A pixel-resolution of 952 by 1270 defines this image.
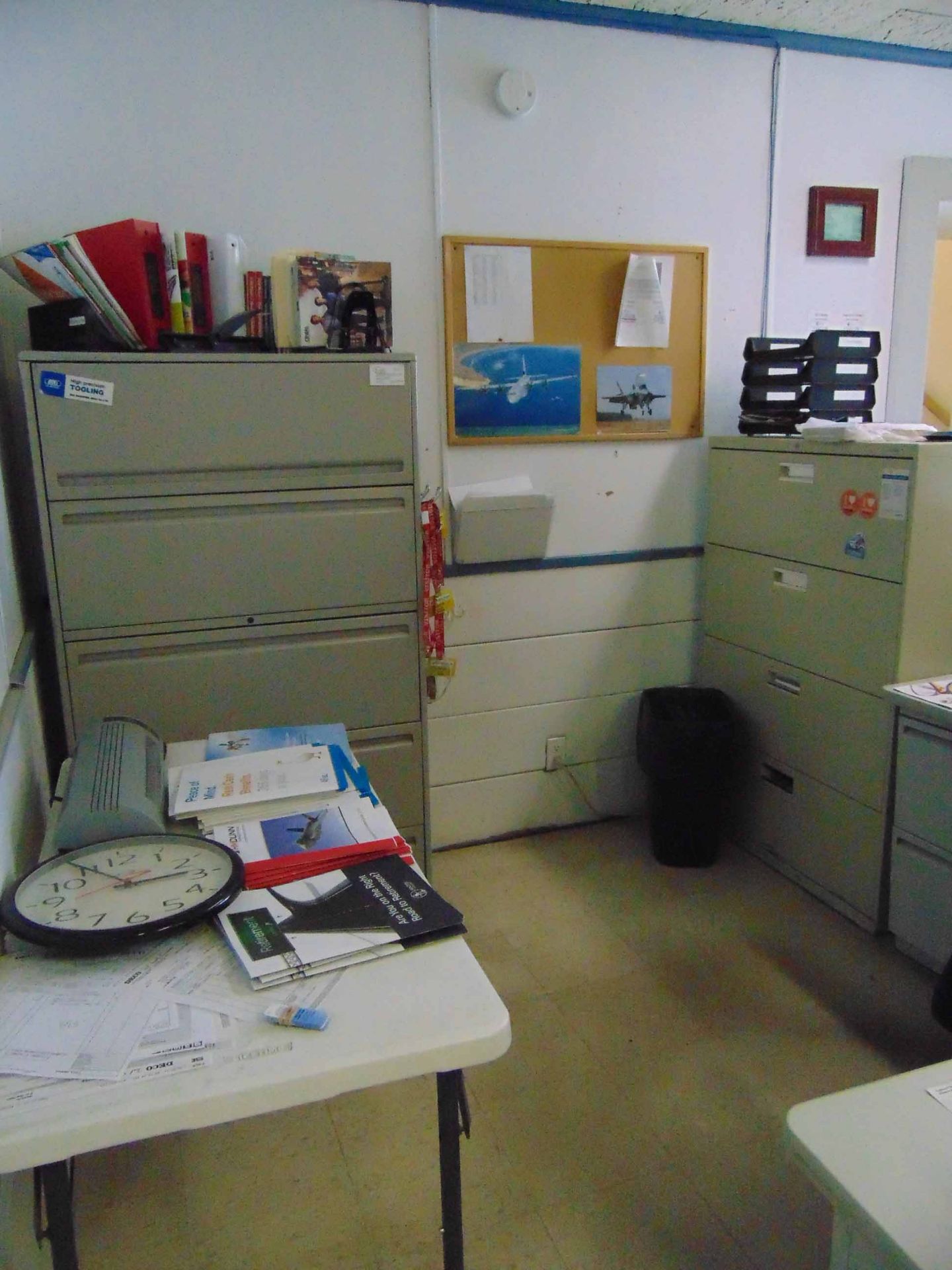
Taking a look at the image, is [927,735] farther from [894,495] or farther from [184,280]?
[184,280]

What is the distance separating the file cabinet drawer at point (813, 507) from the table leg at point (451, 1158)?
1738mm

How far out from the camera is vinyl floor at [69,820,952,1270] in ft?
A: 5.03

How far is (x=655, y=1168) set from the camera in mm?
1684

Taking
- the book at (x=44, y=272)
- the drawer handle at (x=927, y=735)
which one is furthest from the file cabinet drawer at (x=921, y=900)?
the book at (x=44, y=272)

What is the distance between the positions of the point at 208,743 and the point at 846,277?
2.60 m

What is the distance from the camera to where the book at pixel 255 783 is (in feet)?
4.26

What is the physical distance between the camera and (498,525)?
8.75 feet

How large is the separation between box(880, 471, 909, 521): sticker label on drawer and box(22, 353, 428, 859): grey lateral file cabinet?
3.77 ft

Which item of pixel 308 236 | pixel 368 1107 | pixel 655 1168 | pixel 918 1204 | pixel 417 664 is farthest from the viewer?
pixel 308 236

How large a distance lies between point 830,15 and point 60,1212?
327 cm

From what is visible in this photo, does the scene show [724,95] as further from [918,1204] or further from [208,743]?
[918,1204]

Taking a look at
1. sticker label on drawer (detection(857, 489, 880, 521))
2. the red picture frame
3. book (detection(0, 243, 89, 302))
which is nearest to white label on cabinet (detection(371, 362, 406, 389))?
book (detection(0, 243, 89, 302))

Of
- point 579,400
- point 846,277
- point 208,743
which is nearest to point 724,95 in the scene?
point 846,277

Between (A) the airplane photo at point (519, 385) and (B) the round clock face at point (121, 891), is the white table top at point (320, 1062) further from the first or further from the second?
(A) the airplane photo at point (519, 385)
